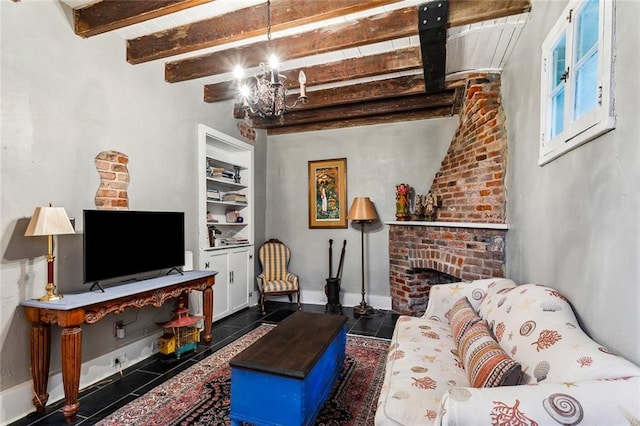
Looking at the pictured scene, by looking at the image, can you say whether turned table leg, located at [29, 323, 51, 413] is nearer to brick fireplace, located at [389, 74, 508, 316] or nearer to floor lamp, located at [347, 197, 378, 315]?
floor lamp, located at [347, 197, 378, 315]

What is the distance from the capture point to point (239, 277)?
14.0ft

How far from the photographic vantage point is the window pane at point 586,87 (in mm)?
1367

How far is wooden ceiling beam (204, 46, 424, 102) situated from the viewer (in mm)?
2877

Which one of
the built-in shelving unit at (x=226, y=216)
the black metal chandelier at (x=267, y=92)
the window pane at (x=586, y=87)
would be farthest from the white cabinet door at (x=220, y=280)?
the window pane at (x=586, y=87)

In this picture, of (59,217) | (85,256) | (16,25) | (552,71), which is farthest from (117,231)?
(552,71)

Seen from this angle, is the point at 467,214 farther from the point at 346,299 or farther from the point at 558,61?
the point at 346,299

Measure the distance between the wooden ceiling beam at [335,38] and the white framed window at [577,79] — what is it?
50cm

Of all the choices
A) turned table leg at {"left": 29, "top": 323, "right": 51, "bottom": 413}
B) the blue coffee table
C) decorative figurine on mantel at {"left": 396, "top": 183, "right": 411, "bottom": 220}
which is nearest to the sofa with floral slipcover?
the blue coffee table

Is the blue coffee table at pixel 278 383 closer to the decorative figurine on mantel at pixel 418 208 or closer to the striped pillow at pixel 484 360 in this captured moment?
the striped pillow at pixel 484 360

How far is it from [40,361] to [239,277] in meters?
2.34

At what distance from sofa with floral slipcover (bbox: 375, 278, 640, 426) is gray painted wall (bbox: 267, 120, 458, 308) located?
2.21 m

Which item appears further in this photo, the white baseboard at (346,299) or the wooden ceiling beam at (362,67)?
the white baseboard at (346,299)

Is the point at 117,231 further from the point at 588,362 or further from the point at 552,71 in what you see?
the point at 552,71

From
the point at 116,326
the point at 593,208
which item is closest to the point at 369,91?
the point at 593,208
